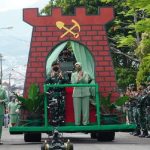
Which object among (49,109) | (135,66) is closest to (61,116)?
(49,109)

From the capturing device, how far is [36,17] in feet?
59.0

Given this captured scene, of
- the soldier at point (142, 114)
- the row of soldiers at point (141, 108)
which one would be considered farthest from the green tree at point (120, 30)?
the soldier at point (142, 114)

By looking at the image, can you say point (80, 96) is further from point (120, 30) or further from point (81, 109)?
point (120, 30)

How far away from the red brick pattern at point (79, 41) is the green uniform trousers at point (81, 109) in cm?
105

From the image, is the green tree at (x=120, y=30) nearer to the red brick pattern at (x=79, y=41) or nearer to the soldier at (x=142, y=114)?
the soldier at (x=142, y=114)

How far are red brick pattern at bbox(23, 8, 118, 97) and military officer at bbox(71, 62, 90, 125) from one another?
1063 millimetres

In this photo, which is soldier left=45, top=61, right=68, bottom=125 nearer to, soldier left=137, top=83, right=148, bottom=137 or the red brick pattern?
the red brick pattern

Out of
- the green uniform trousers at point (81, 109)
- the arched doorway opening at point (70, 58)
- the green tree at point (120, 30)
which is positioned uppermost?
the green tree at point (120, 30)

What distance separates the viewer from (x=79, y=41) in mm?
18234

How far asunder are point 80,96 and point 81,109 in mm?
373

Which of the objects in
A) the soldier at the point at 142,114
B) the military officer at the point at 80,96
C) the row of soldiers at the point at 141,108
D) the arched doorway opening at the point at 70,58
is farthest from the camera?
the soldier at the point at 142,114

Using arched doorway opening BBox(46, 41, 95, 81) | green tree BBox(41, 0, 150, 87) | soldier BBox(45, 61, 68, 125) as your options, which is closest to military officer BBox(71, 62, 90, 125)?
soldier BBox(45, 61, 68, 125)

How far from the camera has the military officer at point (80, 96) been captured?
16891 millimetres

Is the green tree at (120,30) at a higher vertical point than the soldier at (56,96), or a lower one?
higher
